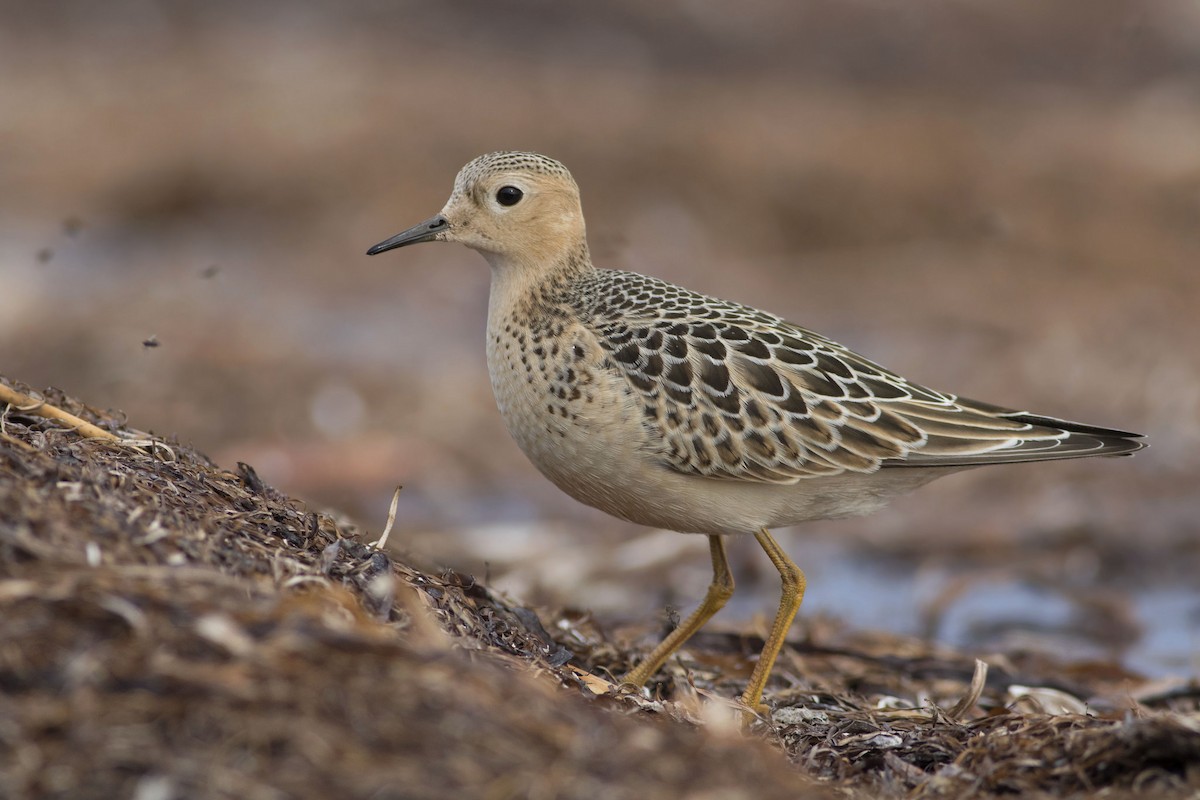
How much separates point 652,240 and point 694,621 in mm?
10685

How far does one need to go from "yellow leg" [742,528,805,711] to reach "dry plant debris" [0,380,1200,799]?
0.32m

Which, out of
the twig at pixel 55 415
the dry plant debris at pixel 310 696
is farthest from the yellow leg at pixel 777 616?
the twig at pixel 55 415

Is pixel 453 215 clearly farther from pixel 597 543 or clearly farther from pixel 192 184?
pixel 192 184

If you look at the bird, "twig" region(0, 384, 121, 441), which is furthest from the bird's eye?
"twig" region(0, 384, 121, 441)

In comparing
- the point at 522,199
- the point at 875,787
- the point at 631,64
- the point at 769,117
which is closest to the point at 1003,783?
the point at 875,787

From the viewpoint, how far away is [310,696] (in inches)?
145

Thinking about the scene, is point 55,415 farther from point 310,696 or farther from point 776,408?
point 776,408

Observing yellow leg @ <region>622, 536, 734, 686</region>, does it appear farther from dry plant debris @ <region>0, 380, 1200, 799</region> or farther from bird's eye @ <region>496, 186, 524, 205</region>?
bird's eye @ <region>496, 186, 524, 205</region>

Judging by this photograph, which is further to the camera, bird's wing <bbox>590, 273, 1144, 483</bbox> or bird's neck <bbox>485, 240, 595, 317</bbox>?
bird's neck <bbox>485, 240, 595, 317</bbox>

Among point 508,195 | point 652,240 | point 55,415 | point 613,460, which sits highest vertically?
point 652,240

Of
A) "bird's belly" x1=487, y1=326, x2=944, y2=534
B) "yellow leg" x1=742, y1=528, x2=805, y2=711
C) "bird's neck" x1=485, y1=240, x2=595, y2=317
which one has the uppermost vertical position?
"bird's neck" x1=485, y1=240, x2=595, y2=317

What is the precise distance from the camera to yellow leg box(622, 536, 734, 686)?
614 cm

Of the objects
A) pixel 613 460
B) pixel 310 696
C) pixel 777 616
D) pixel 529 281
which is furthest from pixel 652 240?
pixel 310 696

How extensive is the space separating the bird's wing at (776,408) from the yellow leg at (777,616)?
404 mm
